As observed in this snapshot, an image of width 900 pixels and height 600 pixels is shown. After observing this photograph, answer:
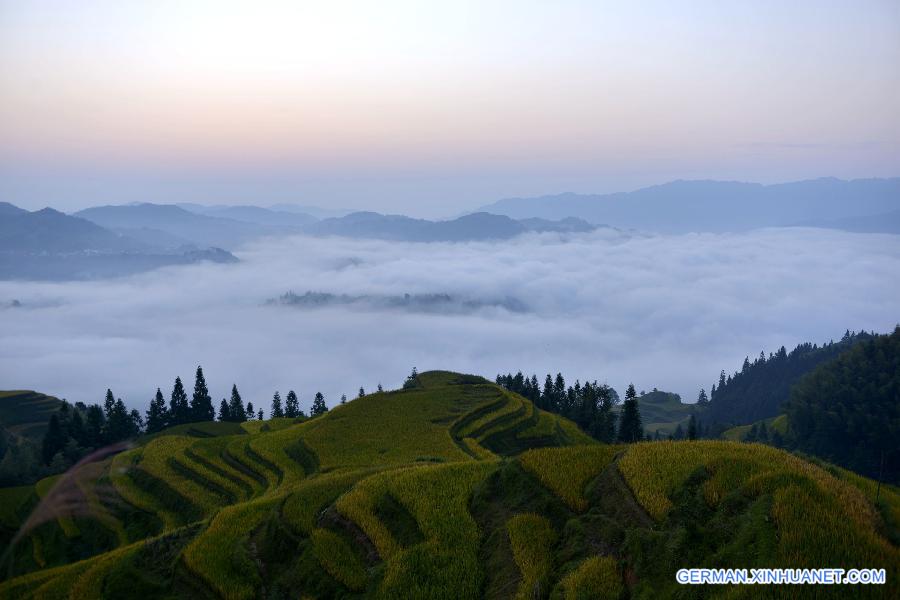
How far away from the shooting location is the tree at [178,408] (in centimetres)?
8775

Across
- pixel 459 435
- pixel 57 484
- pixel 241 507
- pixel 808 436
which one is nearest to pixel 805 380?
pixel 808 436

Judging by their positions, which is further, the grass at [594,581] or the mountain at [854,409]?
the mountain at [854,409]

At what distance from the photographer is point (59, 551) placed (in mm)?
38312

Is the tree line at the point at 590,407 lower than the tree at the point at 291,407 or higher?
higher

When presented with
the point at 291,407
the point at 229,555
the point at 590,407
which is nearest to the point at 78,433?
the point at 291,407

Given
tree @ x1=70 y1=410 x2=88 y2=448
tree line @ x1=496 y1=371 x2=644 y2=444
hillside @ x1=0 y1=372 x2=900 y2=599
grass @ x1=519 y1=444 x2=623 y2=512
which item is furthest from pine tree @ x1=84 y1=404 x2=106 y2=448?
grass @ x1=519 y1=444 x2=623 y2=512

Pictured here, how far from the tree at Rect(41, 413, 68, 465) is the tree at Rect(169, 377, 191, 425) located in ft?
53.7

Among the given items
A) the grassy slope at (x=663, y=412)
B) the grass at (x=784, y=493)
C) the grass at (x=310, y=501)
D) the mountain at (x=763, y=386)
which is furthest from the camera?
the mountain at (x=763, y=386)

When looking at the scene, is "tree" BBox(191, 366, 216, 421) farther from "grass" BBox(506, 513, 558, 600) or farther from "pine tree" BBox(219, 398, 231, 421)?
"grass" BBox(506, 513, 558, 600)

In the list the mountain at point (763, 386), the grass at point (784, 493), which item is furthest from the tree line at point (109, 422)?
the mountain at point (763, 386)

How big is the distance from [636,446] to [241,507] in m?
19.3

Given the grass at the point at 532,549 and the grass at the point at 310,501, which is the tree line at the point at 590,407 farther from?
the grass at the point at 532,549

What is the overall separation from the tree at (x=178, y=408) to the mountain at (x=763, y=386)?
5390 inches

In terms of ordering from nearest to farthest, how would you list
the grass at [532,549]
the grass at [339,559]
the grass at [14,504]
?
the grass at [532,549], the grass at [339,559], the grass at [14,504]
